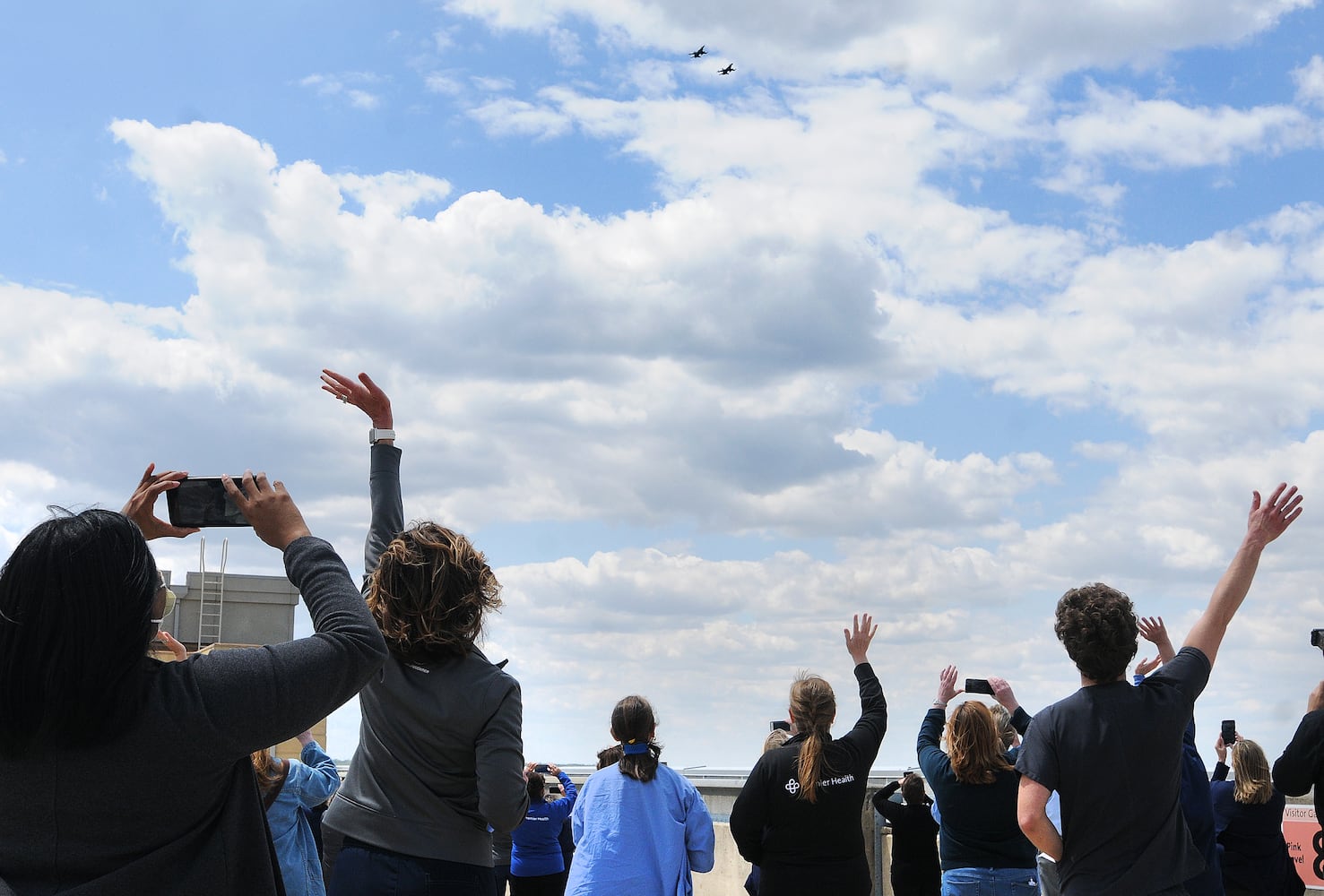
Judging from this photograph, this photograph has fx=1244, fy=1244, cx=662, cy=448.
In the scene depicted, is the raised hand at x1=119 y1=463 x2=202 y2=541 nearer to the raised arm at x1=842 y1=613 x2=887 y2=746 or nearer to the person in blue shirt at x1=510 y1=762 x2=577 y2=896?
the raised arm at x1=842 y1=613 x2=887 y2=746

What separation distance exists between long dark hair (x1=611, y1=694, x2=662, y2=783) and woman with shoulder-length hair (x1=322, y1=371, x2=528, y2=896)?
8.55ft

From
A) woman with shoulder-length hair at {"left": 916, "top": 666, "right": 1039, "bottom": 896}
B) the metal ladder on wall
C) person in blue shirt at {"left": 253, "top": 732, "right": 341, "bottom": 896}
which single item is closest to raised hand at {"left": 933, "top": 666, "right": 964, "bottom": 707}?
woman with shoulder-length hair at {"left": 916, "top": 666, "right": 1039, "bottom": 896}

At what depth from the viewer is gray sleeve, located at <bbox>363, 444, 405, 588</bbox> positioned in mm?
3861

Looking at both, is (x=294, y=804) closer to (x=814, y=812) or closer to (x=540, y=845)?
(x=814, y=812)

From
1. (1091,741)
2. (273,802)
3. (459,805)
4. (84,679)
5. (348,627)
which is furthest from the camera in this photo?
(273,802)

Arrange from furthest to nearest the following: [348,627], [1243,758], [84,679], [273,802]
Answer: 1. [1243,758]
2. [273,802]
3. [348,627]
4. [84,679]

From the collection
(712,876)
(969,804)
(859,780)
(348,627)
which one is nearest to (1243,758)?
(969,804)

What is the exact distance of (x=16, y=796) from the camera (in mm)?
2176

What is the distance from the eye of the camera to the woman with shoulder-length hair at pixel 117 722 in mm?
2160

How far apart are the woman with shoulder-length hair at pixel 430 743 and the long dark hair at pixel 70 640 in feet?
4.18

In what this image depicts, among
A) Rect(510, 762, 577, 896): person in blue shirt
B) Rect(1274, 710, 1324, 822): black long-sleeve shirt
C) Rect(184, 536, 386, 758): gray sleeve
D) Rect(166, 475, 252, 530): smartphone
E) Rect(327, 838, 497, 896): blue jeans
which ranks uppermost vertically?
Rect(166, 475, 252, 530): smartphone

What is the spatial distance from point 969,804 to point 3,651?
16.9 ft

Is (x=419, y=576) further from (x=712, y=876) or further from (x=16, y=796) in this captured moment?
(x=712, y=876)

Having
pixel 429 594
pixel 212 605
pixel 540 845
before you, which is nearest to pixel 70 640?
pixel 429 594
